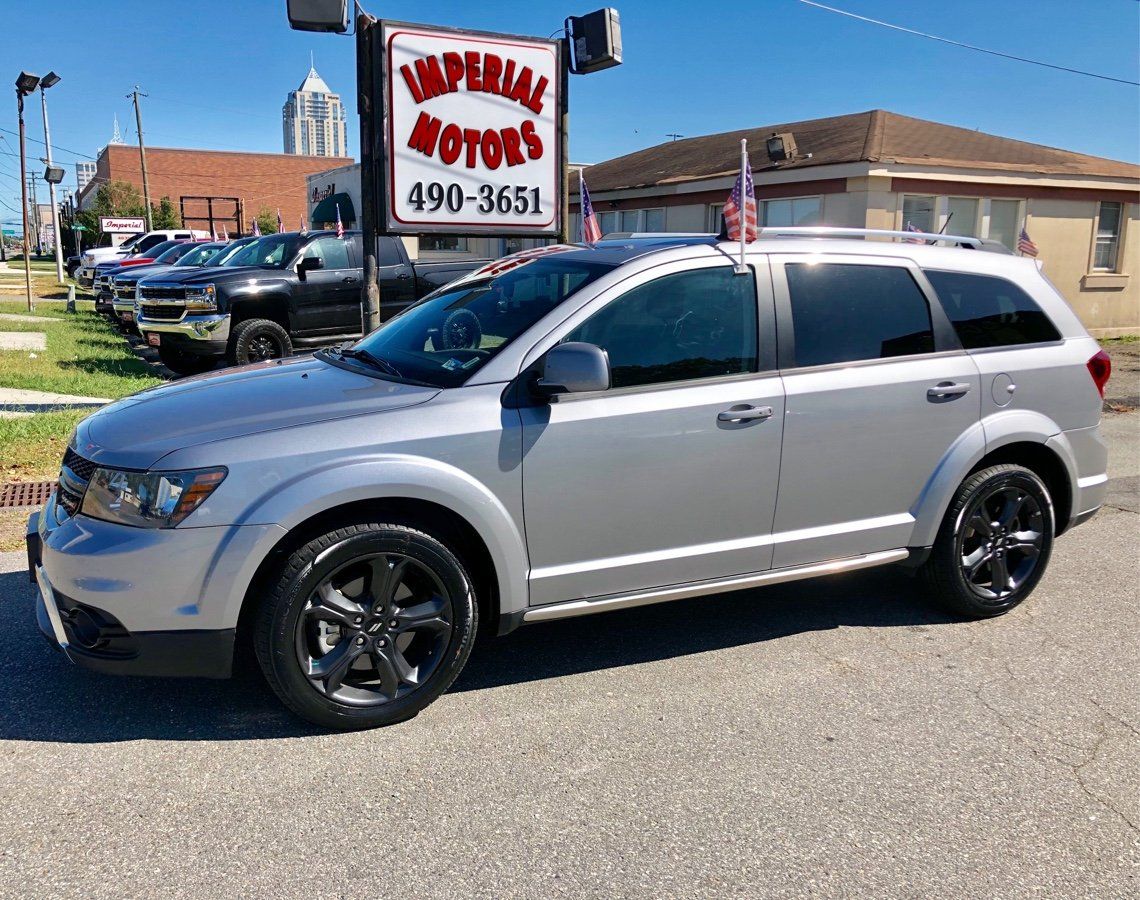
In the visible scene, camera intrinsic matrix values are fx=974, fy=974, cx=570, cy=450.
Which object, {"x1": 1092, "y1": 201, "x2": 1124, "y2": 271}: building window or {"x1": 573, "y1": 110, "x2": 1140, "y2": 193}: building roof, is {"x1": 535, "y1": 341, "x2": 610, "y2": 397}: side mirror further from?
{"x1": 1092, "y1": 201, "x2": 1124, "y2": 271}: building window

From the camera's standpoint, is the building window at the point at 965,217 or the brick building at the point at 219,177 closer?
the building window at the point at 965,217

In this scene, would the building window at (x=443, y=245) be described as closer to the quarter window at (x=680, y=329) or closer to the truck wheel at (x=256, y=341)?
the truck wheel at (x=256, y=341)

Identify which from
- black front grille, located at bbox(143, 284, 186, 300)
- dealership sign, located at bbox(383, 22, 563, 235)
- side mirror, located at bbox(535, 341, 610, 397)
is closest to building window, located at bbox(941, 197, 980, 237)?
dealership sign, located at bbox(383, 22, 563, 235)

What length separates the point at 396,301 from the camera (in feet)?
42.3

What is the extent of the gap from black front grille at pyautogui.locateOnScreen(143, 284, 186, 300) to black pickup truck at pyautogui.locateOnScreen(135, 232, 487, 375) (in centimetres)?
1

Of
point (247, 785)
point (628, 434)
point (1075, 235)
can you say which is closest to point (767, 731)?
point (628, 434)

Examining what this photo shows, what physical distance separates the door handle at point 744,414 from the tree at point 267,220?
70.8 metres

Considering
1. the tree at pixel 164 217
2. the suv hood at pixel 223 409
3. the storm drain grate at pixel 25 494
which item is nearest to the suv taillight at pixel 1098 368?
the suv hood at pixel 223 409

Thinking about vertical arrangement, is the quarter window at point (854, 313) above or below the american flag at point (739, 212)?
Answer: below

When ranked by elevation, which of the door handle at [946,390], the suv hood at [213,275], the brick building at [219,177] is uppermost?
the brick building at [219,177]

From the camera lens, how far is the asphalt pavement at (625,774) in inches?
110

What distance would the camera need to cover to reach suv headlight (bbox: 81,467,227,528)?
330 centimetres

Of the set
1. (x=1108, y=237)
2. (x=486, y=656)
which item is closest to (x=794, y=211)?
(x=1108, y=237)

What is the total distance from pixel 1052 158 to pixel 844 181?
611 cm
